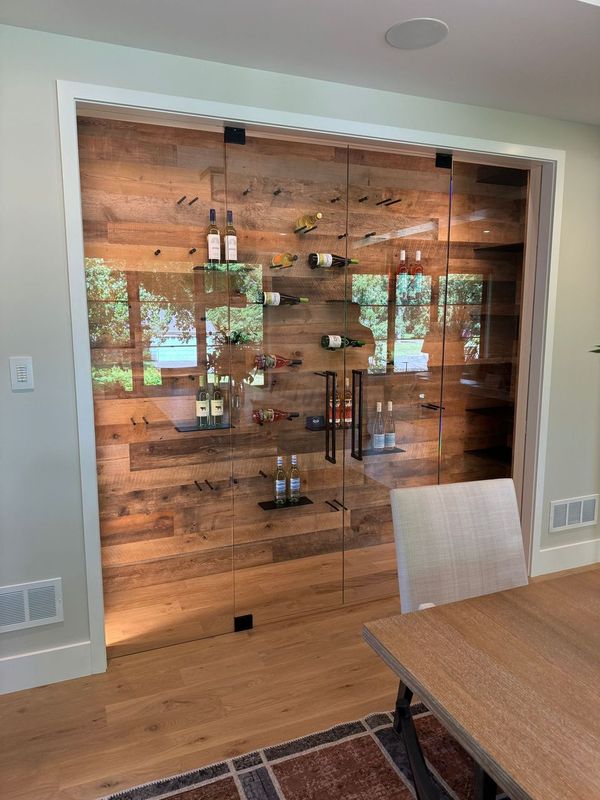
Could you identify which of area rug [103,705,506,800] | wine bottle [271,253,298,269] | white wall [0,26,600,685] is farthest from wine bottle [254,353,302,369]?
area rug [103,705,506,800]

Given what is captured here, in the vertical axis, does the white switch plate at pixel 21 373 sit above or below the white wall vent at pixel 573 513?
above

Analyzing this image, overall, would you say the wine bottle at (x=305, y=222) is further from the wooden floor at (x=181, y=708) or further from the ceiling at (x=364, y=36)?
the wooden floor at (x=181, y=708)

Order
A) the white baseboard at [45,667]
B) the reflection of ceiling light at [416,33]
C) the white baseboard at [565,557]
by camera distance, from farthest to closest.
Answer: the white baseboard at [565,557], the white baseboard at [45,667], the reflection of ceiling light at [416,33]

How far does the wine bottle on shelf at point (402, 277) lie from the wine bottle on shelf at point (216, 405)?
3.94 ft

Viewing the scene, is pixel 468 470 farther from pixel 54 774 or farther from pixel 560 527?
pixel 54 774

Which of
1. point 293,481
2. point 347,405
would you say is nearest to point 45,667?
point 293,481

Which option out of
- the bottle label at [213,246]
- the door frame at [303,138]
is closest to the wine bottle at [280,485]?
the door frame at [303,138]

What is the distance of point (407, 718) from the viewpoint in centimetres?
160

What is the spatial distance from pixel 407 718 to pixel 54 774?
4.13ft

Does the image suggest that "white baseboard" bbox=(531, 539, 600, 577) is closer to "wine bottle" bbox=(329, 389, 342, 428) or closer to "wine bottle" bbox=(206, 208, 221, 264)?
"wine bottle" bbox=(329, 389, 342, 428)

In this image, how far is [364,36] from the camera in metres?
2.12

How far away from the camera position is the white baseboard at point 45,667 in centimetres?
231

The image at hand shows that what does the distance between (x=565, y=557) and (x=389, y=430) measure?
1384mm

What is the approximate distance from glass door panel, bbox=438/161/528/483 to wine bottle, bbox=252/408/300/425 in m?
1.14
